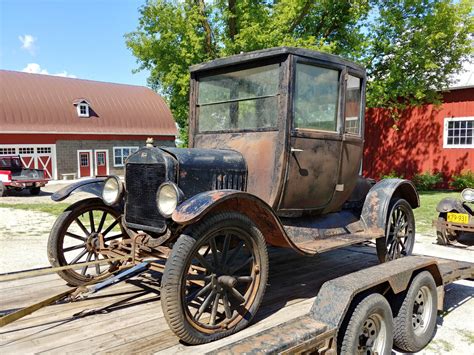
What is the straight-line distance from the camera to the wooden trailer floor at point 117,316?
8.15ft

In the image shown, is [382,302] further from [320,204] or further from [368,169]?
[368,169]

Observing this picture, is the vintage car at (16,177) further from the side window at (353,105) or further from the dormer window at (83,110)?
the side window at (353,105)

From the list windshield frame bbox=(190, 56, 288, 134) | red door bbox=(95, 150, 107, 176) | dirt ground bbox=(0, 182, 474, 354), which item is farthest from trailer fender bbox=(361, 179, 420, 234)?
red door bbox=(95, 150, 107, 176)

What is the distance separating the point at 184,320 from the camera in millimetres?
2518

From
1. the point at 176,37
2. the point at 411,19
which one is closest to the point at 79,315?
the point at 176,37

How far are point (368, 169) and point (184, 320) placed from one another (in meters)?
15.7

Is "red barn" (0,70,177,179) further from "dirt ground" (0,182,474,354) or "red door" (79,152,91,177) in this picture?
"dirt ground" (0,182,474,354)

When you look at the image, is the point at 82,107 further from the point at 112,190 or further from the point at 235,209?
the point at 235,209

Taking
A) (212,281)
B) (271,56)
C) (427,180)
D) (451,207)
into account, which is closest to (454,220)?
(451,207)

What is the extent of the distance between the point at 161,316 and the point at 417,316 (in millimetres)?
1951

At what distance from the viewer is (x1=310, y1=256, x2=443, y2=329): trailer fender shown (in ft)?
8.23

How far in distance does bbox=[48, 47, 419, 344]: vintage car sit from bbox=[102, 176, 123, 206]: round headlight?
0.01m

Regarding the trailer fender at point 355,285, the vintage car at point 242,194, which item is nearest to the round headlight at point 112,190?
the vintage car at point 242,194

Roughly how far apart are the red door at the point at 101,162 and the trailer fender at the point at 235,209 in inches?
874
